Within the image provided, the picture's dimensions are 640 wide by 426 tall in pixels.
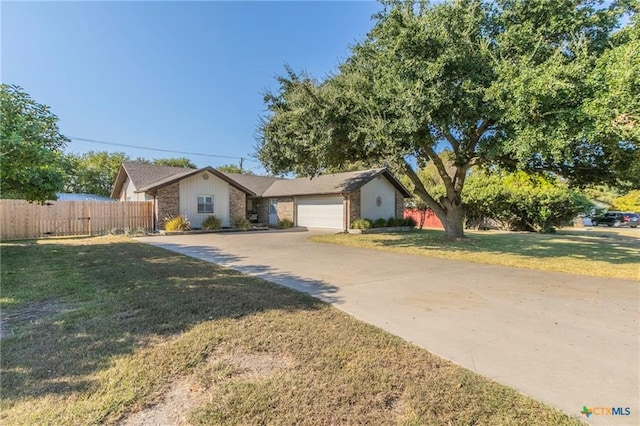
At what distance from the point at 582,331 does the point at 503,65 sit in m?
7.57

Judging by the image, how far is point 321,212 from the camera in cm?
2125

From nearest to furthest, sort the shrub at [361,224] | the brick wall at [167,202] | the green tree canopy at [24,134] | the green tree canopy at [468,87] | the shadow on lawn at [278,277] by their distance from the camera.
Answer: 1. the shadow on lawn at [278,277]
2. the green tree canopy at [24,134]
3. the green tree canopy at [468,87]
4. the brick wall at [167,202]
5. the shrub at [361,224]

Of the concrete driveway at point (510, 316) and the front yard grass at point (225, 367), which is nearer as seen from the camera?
the front yard grass at point (225, 367)

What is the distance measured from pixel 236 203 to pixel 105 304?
55.6 feet

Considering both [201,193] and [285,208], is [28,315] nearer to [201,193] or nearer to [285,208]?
[201,193]

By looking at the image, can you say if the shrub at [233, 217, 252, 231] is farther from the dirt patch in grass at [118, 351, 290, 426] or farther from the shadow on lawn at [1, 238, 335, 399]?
the dirt patch in grass at [118, 351, 290, 426]

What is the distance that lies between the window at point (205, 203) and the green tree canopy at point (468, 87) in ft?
A: 32.5

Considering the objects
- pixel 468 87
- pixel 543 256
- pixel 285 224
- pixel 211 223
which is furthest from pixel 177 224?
pixel 543 256

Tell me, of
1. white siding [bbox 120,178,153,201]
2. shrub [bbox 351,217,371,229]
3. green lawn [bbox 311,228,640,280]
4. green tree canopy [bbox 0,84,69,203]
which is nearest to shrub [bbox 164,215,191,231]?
white siding [bbox 120,178,153,201]

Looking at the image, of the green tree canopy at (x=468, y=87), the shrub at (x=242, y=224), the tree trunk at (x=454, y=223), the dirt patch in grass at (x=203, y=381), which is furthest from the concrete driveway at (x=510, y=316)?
the shrub at (x=242, y=224)

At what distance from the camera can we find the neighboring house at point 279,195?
19.1 meters

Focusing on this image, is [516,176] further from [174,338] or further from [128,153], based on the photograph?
[128,153]

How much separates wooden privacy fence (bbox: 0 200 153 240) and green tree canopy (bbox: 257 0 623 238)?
37.8ft

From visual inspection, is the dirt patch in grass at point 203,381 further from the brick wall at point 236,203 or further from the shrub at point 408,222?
the shrub at point 408,222
